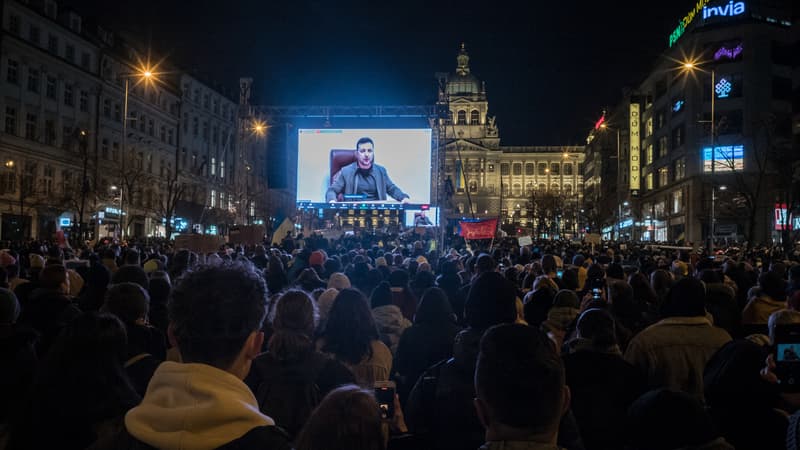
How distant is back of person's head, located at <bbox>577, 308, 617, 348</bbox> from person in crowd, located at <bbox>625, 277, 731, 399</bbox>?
713 mm

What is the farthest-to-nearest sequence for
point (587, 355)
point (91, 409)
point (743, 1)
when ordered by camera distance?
point (743, 1) → point (587, 355) → point (91, 409)

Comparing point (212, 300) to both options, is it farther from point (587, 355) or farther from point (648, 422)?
point (587, 355)

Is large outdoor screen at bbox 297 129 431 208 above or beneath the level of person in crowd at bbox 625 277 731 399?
above

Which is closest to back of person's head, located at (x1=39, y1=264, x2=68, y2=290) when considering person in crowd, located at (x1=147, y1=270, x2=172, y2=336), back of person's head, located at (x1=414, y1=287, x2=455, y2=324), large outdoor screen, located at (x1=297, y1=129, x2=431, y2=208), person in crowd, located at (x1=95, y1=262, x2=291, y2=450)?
person in crowd, located at (x1=147, y1=270, x2=172, y2=336)

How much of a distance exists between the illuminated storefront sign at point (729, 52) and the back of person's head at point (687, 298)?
189 feet

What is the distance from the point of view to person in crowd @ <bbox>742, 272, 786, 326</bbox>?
7.66m

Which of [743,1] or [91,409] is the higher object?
[743,1]

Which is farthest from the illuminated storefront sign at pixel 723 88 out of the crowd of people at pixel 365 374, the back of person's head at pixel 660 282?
the crowd of people at pixel 365 374

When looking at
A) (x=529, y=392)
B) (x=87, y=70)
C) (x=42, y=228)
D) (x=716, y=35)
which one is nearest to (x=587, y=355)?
(x=529, y=392)

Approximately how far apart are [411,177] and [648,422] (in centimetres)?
2956

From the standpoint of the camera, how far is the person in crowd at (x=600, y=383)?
4004 mm

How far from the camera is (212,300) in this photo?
7.72 ft

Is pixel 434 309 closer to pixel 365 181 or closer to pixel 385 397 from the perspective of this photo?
pixel 385 397

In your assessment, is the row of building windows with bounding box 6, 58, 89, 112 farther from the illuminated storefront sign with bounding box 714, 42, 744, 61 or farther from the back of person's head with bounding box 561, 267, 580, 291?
the illuminated storefront sign with bounding box 714, 42, 744, 61
